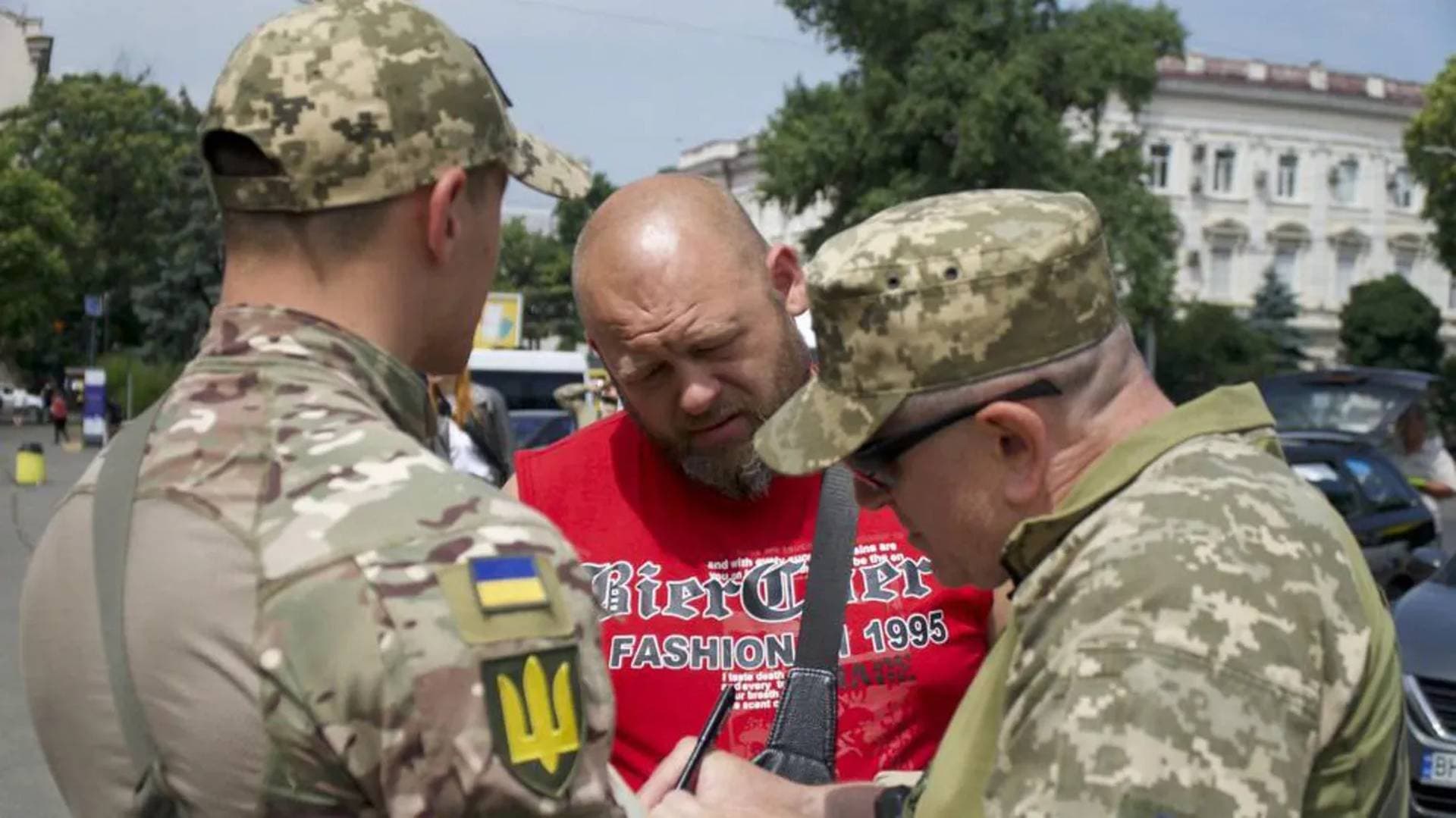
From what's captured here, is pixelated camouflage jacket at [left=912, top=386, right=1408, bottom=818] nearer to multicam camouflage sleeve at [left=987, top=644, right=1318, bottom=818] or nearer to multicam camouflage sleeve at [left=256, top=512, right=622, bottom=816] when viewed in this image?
multicam camouflage sleeve at [left=987, top=644, right=1318, bottom=818]

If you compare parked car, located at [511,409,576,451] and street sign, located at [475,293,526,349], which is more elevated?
parked car, located at [511,409,576,451]

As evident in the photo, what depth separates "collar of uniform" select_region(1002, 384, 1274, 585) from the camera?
1970mm

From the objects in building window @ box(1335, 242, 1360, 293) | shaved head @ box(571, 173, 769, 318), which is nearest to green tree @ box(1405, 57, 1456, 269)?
building window @ box(1335, 242, 1360, 293)

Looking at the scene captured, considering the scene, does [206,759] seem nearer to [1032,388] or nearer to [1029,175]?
[1032,388]

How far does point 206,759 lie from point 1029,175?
141ft

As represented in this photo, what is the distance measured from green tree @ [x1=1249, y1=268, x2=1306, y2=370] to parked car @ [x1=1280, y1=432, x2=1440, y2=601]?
5108 centimetres

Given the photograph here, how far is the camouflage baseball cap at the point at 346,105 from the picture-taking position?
192 cm

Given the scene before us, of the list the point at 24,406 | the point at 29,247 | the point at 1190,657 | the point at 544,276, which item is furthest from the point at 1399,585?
the point at 544,276

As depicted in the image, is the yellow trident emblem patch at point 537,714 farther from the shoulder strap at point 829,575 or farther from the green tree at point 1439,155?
the green tree at point 1439,155

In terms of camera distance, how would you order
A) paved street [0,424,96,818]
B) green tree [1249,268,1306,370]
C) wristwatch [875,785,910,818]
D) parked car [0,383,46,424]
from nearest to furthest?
wristwatch [875,785,910,818], paved street [0,424,96,818], green tree [1249,268,1306,370], parked car [0,383,46,424]

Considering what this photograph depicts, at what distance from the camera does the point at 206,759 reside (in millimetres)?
1720

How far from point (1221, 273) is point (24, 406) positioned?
46490 millimetres

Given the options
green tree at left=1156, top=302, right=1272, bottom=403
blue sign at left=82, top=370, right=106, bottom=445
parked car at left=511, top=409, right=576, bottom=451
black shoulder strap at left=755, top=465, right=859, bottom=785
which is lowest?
green tree at left=1156, top=302, right=1272, bottom=403

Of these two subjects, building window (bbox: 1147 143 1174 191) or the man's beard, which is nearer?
the man's beard
